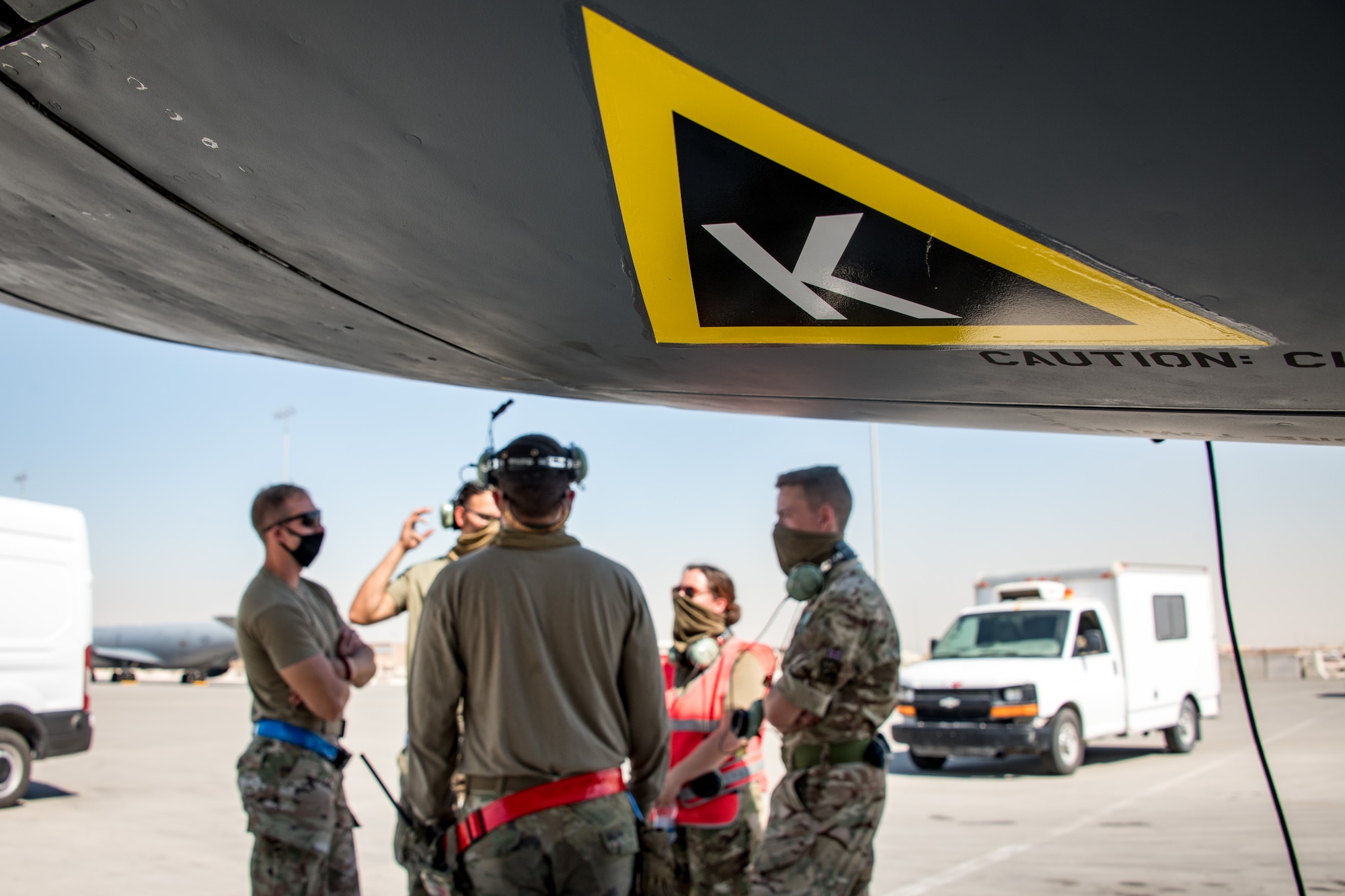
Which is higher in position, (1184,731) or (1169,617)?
(1169,617)

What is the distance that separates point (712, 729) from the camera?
4.12 metres

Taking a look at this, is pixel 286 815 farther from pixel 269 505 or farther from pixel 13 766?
pixel 13 766

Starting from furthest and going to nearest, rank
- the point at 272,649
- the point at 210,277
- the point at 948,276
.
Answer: the point at 272,649 → the point at 210,277 → the point at 948,276

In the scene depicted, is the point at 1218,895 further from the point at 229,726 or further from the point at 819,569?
the point at 229,726

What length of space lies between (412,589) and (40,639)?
6.06m

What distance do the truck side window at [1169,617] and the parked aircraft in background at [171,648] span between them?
34.8 meters

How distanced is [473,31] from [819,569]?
242cm

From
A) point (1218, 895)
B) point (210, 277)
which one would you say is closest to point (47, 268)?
point (210, 277)

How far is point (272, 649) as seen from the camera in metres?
3.16

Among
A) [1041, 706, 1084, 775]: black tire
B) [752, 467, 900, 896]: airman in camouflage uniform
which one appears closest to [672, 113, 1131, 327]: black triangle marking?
[752, 467, 900, 896]: airman in camouflage uniform

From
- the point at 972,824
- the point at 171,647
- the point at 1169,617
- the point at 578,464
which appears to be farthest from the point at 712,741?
the point at 171,647

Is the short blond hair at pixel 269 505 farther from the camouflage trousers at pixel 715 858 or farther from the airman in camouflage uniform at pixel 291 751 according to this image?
the camouflage trousers at pixel 715 858

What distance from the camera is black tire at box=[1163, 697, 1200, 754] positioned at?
→ 1238cm

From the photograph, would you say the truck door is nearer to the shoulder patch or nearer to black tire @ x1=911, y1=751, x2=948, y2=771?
black tire @ x1=911, y1=751, x2=948, y2=771
